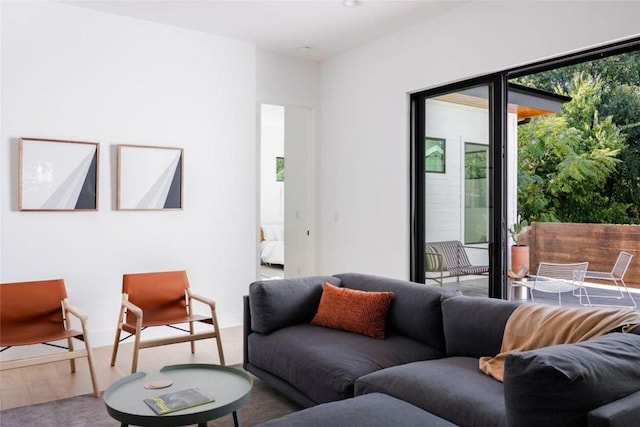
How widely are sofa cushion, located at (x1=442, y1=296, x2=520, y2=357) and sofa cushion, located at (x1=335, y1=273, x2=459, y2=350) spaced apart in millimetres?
79

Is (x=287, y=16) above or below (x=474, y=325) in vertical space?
above

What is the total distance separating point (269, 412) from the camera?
9.67 feet

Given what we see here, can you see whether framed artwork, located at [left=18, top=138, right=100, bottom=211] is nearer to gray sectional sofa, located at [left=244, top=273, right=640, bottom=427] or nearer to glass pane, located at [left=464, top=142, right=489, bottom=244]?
gray sectional sofa, located at [left=244, top=273, right=640, bottom=427]

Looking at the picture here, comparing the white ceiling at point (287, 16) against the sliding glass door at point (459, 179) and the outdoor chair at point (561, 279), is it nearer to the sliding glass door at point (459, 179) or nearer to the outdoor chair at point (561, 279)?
the sliding glass door at point (459, 179)

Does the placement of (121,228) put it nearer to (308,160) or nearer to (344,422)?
(308,160)

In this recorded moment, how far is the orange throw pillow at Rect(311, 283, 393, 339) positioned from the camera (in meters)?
3.09

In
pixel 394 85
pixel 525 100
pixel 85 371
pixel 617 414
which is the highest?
pixel 394 85

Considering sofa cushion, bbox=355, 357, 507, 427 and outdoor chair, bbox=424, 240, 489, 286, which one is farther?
outdoor chair, bbox=424, 240, 489, 286

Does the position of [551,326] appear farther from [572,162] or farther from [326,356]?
[572,162]

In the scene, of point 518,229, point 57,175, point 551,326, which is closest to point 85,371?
point 57,175

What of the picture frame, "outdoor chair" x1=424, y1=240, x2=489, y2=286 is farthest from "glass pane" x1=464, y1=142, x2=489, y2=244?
the picture frame

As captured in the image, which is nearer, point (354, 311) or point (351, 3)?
point (354, 311)

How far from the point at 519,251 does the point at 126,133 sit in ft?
11.1

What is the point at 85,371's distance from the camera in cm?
374
